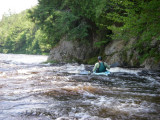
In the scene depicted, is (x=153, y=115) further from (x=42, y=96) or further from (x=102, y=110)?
(x=42, y=96)

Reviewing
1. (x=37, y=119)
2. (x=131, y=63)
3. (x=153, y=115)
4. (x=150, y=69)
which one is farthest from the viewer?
(x=131, y=63)

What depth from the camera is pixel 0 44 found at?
87.2 meters

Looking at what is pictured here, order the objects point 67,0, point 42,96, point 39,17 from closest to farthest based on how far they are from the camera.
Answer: point 42,96 < point 67,0 < point 39,17

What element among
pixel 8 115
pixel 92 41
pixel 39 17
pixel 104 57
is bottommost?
pixel 8 115

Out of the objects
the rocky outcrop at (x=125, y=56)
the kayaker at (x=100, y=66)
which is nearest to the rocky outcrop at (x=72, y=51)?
the rocky outcrop at (x=125, y=56)

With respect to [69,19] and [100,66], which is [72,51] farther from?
[100,66]

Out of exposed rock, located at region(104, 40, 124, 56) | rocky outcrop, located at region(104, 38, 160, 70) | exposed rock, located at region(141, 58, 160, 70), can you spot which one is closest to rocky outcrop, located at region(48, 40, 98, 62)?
exposed rock, located at region(104, 40, 124, 56)

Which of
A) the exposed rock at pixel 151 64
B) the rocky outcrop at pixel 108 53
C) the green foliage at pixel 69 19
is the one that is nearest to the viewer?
the exposed rock at pixel 151 64

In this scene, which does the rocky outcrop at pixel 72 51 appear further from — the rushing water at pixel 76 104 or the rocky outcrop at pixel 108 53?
the rushing water at pixel 76 104

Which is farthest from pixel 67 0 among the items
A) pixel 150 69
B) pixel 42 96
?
pixel 42 96

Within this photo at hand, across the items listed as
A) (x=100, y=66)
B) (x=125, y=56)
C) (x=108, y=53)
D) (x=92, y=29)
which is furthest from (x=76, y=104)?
(x=92, y=29)

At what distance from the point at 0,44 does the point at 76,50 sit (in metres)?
77.1

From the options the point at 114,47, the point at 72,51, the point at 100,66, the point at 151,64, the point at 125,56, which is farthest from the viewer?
the point at 72,51

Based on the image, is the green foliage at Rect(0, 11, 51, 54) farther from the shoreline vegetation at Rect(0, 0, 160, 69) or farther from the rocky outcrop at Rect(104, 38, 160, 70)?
the rocky outcrop at Rect(104, 38, 160, 70)
